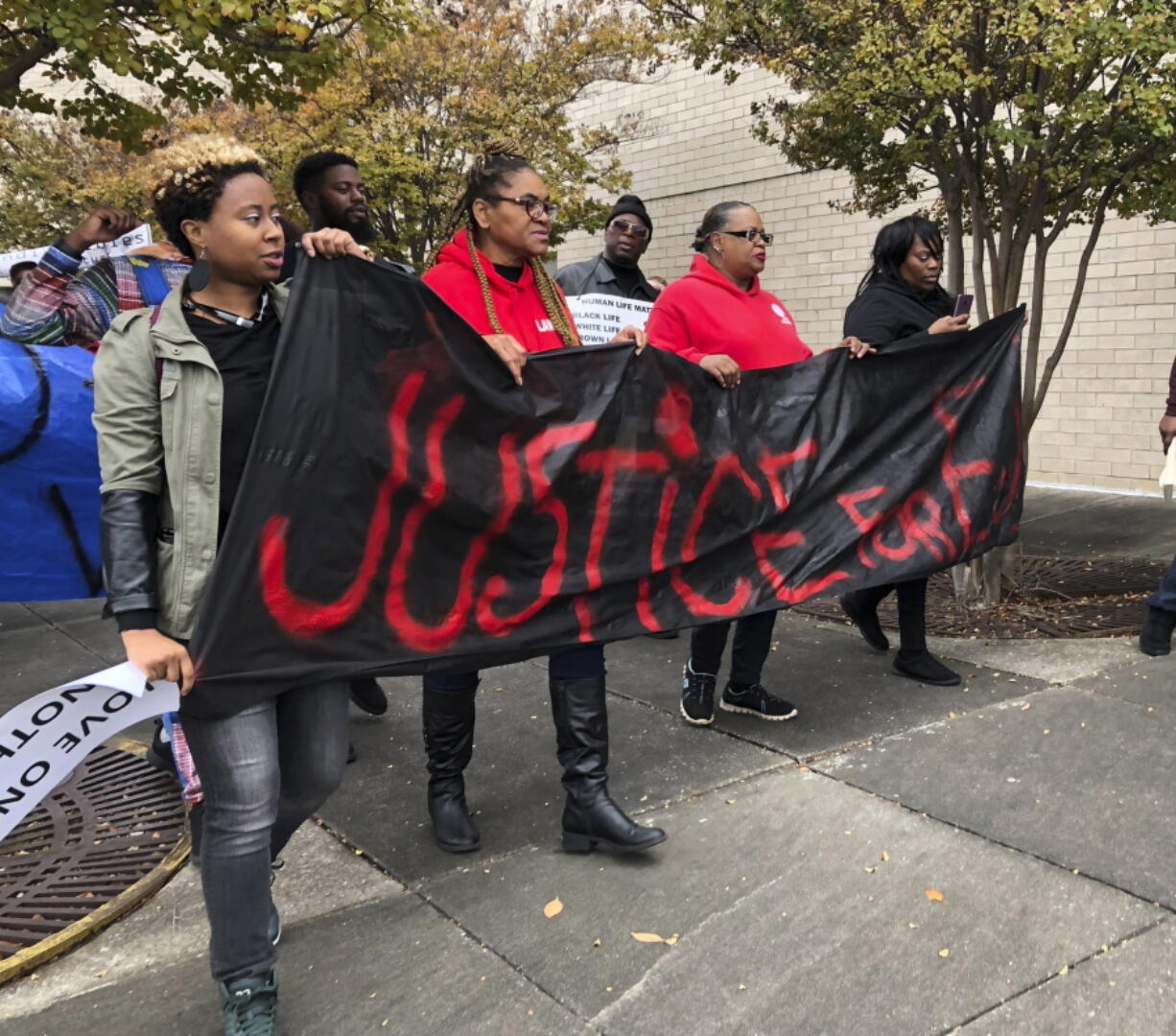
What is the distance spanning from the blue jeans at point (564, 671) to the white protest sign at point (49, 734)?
92cm

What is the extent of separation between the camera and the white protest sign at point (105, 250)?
3693 mm

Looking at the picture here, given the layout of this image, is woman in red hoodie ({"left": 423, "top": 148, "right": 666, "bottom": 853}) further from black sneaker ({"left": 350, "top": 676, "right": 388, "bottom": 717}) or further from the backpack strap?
black sneaker ({"left": 350, "top": 676, "right": 388, "bottom": 717})

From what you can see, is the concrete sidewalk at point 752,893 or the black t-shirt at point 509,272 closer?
the concrete sidewalk at point 752,893

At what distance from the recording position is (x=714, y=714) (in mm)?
4438

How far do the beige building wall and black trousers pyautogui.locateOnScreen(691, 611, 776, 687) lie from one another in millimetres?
6674

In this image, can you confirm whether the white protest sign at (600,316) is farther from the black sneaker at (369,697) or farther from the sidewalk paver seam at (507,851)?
the sidewalk paver seam at (507,851)

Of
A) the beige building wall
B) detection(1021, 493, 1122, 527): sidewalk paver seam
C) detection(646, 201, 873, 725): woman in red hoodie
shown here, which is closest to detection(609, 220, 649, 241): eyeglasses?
detection(646, 201, 873, 725): woman in red hoodie

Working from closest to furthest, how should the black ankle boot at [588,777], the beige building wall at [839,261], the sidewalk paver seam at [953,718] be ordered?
the black ankle boot at [588,777] < the sidewalk paver seam at [953,718] < the beige building wall at [839,261]

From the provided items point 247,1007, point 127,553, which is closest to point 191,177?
point 127,553

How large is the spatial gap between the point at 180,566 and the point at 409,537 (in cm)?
69

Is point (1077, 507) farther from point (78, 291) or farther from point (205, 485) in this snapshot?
point (205, 485)

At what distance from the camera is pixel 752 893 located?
3.03 metres

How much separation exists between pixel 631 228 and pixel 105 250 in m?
2.76

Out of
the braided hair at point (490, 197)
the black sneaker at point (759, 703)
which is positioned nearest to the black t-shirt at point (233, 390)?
Result: the braided hair at point (490, 197)
